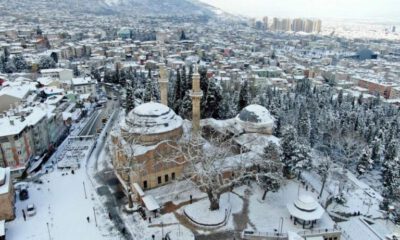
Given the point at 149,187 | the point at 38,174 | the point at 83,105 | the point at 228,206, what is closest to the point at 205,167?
the point at 228,206

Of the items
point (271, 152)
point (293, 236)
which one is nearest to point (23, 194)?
point (271, 152)

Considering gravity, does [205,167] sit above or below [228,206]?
above

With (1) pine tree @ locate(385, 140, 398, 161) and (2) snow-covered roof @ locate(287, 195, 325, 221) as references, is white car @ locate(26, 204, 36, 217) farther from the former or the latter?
(1) pine tree @ locate(385, 140, 398, 161)

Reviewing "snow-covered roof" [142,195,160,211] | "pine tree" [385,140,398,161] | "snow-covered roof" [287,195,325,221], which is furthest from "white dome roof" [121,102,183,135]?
"pine tree" [385,140,398,161]

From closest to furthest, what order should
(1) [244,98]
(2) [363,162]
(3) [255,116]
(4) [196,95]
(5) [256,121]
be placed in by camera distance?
(4) [196,95]
(5) [256,121]
(3) [255,116]
(2) [363,162]
(1) [244,98]

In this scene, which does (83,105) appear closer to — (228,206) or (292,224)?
(228,206)

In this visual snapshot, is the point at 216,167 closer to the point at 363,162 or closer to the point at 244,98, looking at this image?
the point at 244,98
